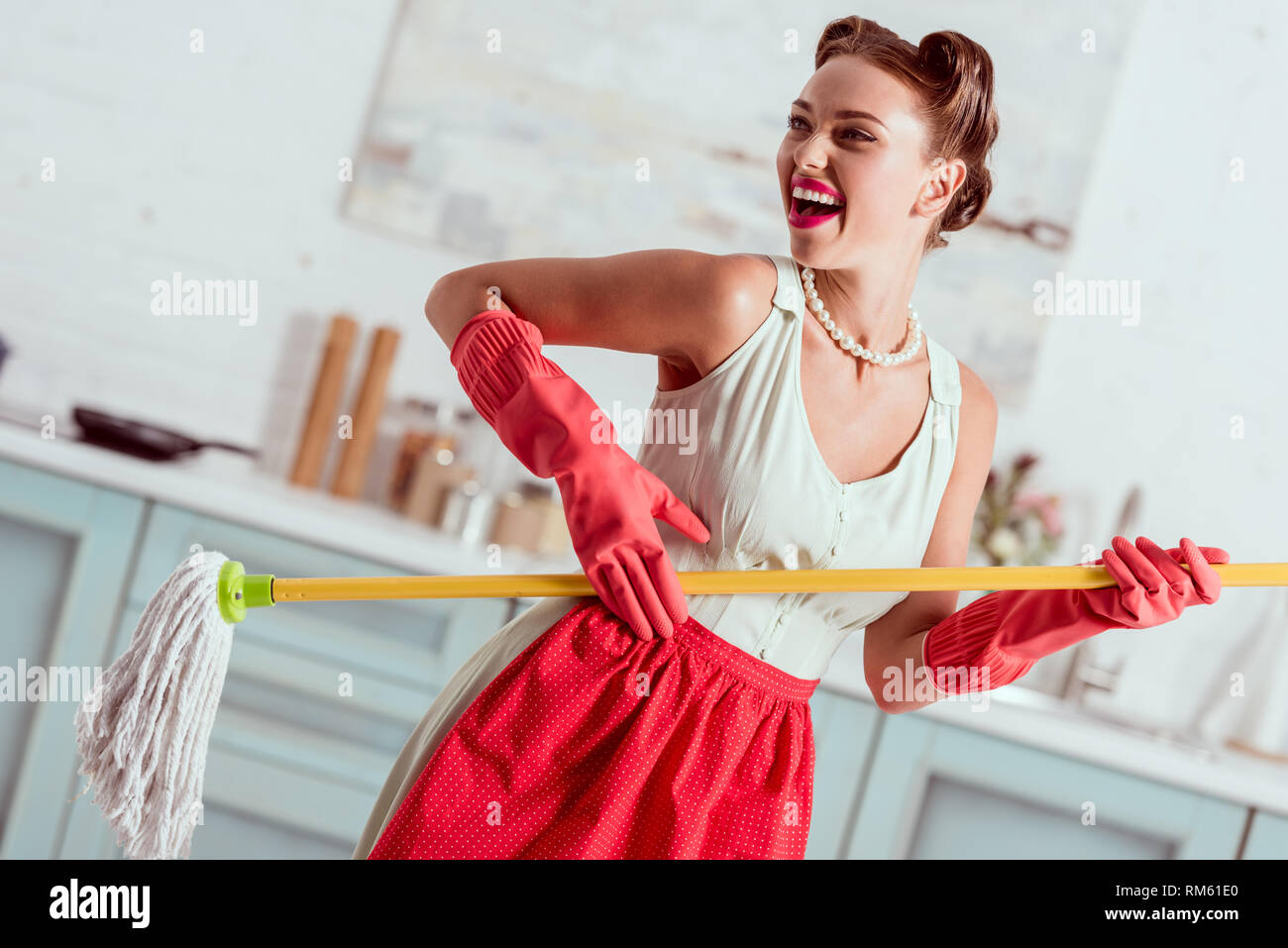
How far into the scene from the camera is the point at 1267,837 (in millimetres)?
1961

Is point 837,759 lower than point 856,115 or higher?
lower

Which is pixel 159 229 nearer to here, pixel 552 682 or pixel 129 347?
pixel 129 347

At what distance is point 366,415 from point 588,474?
5.06ft

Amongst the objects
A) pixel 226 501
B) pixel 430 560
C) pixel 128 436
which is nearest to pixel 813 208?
pixel 430 560

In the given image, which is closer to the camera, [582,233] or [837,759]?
[837,759]

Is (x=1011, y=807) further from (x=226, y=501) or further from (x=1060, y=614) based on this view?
(x=226, y=501)

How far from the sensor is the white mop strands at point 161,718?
1101 mm

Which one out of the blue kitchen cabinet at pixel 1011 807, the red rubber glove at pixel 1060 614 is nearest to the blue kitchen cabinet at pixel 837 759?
the blue kitchen cabinet at pixel 1011 807

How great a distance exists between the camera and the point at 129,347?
8.18 feet

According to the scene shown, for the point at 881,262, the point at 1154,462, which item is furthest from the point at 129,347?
the point at 1154,462
